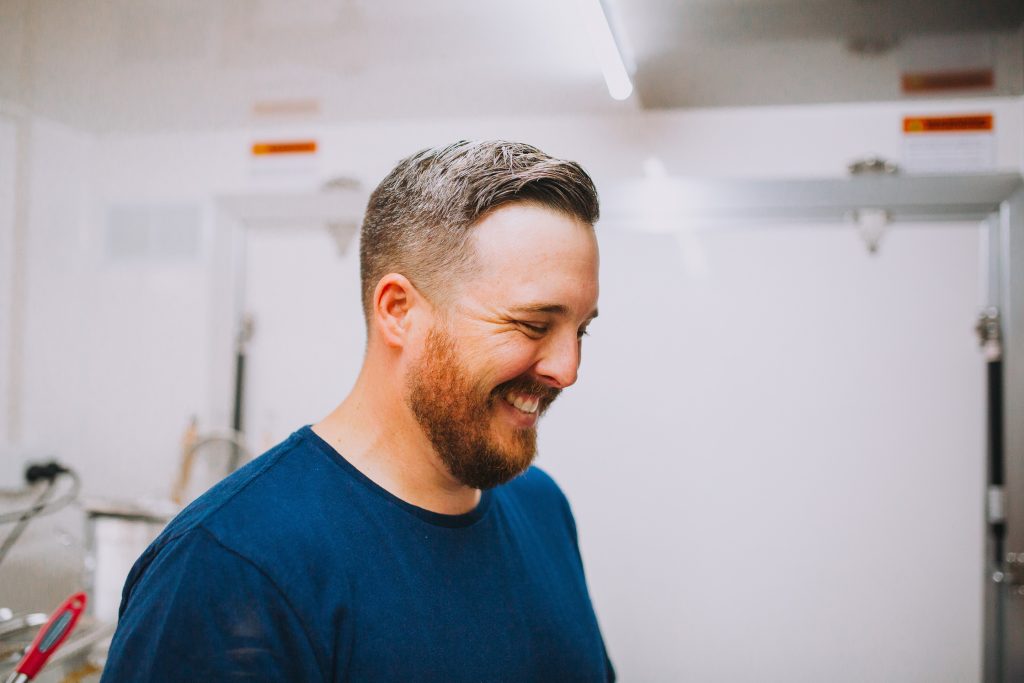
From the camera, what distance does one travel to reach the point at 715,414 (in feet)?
6.52

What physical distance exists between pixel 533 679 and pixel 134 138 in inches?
87.6

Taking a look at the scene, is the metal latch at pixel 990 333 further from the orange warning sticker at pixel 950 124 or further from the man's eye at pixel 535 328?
the man's eye at pixel 535 328

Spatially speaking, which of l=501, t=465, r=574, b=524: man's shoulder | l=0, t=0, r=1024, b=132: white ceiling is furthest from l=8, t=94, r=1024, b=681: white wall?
l=501, t=465, r=574, b=524: man's shoulder

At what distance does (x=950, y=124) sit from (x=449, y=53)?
1.40 metres

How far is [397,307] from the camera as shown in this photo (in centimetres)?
89

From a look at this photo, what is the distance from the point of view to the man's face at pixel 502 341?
83 centimetres

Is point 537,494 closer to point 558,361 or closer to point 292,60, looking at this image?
point 558,361

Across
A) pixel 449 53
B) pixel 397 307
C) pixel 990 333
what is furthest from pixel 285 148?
pixel 990 333

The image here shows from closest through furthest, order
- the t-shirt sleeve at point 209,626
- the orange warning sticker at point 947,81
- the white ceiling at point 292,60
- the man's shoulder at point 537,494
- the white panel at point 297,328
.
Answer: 1. the t-shirt sleeve at point 209,626
2. the man's shoulder at point 537,494
3. the white ceiling at point 292,60
4. the orange warning sticker at point 947,81
5. the white panel at point 297,328

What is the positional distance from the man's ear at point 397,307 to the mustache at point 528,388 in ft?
0.45

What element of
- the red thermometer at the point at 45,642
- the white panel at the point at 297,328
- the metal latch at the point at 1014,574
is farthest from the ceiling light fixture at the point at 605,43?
the metal latch at the point at 1014,574

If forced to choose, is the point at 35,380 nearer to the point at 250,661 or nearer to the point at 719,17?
the point at 250,661

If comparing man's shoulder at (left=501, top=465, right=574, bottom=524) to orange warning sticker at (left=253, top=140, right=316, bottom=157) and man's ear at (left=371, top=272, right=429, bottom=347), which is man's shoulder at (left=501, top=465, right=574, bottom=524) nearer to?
man's ear at (left=371, top=272, right=429, bottom=347)

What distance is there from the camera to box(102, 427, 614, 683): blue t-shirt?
0.67m
